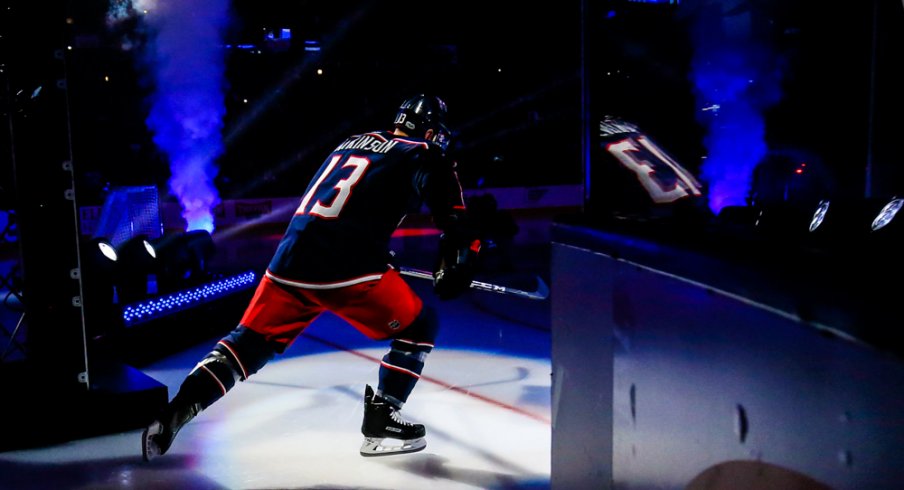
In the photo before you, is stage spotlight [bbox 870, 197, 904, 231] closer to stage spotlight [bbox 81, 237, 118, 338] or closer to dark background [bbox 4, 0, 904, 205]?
stage spotlight [bbox 81, 237, 118, 338]

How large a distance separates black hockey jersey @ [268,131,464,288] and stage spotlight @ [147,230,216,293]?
3081 mm

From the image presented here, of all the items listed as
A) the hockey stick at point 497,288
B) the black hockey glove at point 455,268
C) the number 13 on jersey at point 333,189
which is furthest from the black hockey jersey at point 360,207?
the hockey stick at point 497,288

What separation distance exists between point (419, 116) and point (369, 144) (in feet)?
1.13

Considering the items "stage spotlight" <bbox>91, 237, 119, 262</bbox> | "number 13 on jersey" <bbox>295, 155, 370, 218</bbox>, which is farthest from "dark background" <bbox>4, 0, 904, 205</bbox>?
"number 13 on jersey" <bbox>295, 155, 370, 218</bbox>

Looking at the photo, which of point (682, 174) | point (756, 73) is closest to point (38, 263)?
point (682, 174)

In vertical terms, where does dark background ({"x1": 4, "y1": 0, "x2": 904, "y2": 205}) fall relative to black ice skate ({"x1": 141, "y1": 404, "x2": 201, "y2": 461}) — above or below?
above

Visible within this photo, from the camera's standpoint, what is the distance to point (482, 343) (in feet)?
18.8

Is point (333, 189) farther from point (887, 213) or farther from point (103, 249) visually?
point (887, 213)

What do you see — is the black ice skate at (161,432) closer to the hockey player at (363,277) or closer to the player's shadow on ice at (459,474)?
the hockey player at (363,277)

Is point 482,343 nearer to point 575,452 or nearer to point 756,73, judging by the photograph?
point 575,452

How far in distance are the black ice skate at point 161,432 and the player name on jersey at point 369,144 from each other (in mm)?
1369

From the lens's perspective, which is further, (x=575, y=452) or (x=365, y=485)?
(x=365, y=485)

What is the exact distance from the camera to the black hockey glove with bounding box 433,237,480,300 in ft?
11.2

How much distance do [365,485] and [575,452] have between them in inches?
46.2
